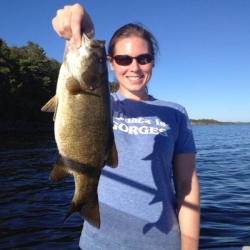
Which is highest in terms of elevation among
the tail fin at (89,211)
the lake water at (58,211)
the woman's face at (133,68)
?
the woman's face at (133,68)

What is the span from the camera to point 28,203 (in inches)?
378

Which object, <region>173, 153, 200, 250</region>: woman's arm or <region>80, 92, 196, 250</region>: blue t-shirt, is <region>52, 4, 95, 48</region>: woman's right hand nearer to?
<region>80, 92, 196, 250</region>: blue t-shirt

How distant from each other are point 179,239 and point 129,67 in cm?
163

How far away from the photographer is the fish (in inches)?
87.6

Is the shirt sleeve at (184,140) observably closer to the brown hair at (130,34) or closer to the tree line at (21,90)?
the brown hair at (130,34)

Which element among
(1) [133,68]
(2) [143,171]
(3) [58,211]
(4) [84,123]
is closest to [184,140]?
(2) [143,171]

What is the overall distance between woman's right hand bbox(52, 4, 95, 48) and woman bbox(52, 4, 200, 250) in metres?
0.03

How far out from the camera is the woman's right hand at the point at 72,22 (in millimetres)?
2134

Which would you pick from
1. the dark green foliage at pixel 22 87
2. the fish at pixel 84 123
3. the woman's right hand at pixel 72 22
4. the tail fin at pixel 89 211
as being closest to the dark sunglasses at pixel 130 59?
the fish at pixel 84 123

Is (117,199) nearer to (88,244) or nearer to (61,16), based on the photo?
(88,244)

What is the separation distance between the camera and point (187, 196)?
2760 mm

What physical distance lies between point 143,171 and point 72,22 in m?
1.35

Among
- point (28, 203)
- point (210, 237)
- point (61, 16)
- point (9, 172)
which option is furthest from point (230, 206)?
point (9, 172)

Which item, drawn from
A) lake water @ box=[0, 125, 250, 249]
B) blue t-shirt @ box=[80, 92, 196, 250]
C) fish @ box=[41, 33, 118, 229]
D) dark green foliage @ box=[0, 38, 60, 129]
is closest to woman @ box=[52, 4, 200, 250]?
blue t-shirt @ box=[80, 92, 196, 250]
